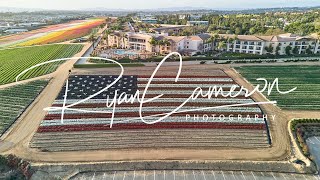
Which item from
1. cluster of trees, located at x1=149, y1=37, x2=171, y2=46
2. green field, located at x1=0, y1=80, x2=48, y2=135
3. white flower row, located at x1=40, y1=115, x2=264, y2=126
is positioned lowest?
white flower row, located at x1=40, y1=115, x2=264, y2=126

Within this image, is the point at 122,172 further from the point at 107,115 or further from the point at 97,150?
the point at 107,115

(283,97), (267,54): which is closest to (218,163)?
(283,97)

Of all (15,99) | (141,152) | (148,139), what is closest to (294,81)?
(148,139)

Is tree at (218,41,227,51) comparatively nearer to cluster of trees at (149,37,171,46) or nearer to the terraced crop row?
cluster of trees at (149,37,171,46)

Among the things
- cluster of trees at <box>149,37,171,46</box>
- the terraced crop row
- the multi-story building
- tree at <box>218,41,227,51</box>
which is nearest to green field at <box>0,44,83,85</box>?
the multi-story building

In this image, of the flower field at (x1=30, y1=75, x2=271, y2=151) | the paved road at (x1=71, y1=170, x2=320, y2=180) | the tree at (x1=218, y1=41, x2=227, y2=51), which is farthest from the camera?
the tree at (x1=218, y1=41, x2=227, y2=51)

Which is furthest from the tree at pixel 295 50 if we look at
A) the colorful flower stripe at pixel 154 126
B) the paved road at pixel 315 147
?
the colorful flower stripe at pixel 154 126

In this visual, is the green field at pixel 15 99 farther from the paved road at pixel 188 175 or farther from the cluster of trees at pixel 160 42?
the cluster of trees at pixel 160 42

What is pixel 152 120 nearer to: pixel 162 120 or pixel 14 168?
pixel 162 120
